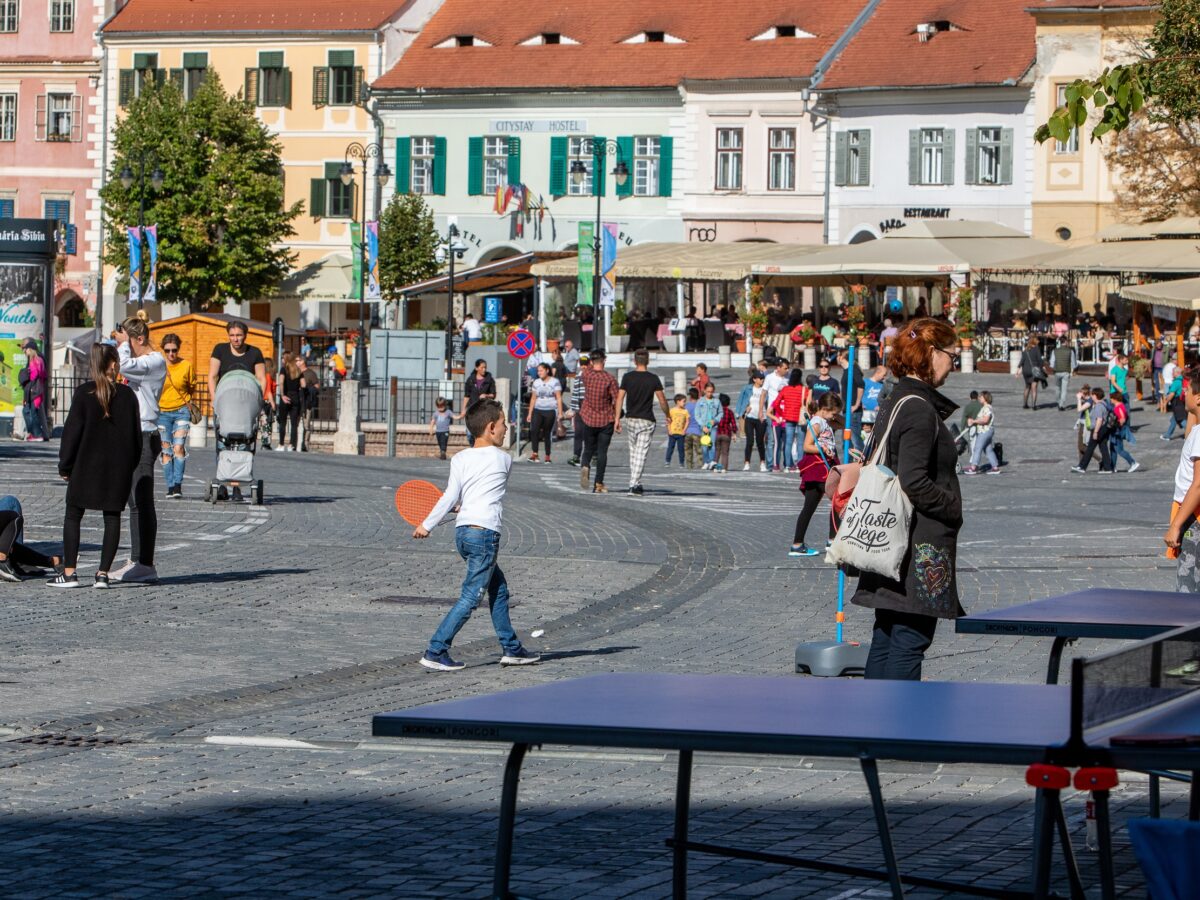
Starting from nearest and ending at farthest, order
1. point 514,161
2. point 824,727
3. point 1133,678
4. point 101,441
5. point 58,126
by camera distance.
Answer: point 824,727, point 1133,678, point 101,441, point 514,161, point 58,126

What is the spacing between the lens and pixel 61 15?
75.8m

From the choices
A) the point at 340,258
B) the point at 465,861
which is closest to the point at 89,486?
the point at 465,861

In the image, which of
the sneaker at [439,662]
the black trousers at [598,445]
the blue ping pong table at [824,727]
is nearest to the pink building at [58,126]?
the black trousers at [598,445]

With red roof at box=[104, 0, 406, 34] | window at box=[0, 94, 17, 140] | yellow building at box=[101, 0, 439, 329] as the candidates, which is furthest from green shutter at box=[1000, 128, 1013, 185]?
window at box=[0, 94, 17, 140]

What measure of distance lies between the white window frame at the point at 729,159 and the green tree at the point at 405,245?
8753 mm

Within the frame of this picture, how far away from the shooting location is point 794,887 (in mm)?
6996

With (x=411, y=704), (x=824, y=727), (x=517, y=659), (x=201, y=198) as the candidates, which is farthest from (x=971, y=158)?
(x=824, y=727)

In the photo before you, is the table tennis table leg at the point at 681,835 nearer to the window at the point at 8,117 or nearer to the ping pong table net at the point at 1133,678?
the ping pong table net at the point at 1133,678

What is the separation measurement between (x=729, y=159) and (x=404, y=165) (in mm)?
10734

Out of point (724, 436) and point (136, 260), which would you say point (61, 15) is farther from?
point (724, 436)

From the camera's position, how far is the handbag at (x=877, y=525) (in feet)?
27.6

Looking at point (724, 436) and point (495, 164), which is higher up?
point (495, 164)

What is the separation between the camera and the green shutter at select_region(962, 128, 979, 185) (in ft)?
203

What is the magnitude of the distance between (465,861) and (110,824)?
1398 mm
